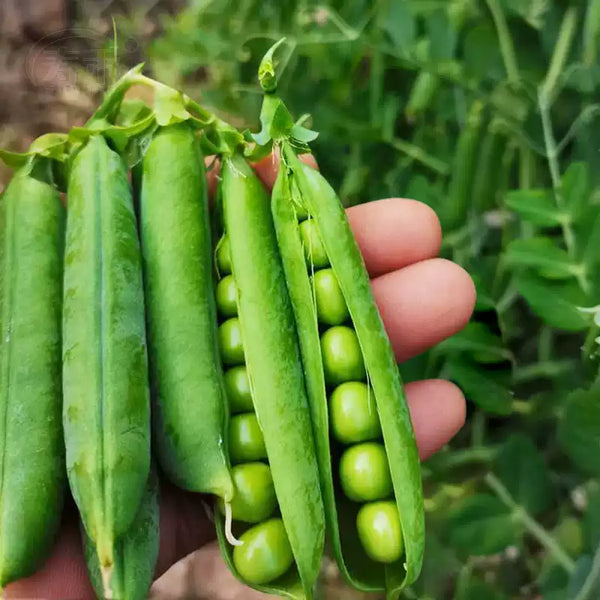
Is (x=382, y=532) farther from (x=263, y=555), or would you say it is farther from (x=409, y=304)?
(x=409, y=304)

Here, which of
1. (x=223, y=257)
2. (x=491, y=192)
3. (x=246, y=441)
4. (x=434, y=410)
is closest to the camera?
(x=246, y=441)

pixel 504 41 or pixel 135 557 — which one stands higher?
pixel 504 41

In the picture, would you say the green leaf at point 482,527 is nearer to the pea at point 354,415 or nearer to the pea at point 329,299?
the pea at point 354,415

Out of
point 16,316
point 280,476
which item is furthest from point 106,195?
→ point 280,476

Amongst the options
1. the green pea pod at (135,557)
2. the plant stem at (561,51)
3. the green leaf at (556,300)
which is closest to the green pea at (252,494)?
the green pea pod at (135,557)

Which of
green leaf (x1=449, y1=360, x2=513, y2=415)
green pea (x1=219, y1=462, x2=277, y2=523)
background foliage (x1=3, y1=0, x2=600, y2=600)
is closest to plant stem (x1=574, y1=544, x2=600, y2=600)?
background foliage (x1=3, y1=0, x2=600, y2=600)

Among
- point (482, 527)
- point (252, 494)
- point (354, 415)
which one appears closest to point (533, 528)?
point (482, 527)

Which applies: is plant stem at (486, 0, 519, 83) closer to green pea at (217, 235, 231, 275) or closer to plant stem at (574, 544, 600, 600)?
green pea at (217, 235, 231, 275)

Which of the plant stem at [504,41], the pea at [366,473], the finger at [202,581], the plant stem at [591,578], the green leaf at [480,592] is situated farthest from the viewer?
the finger at [202,581]
